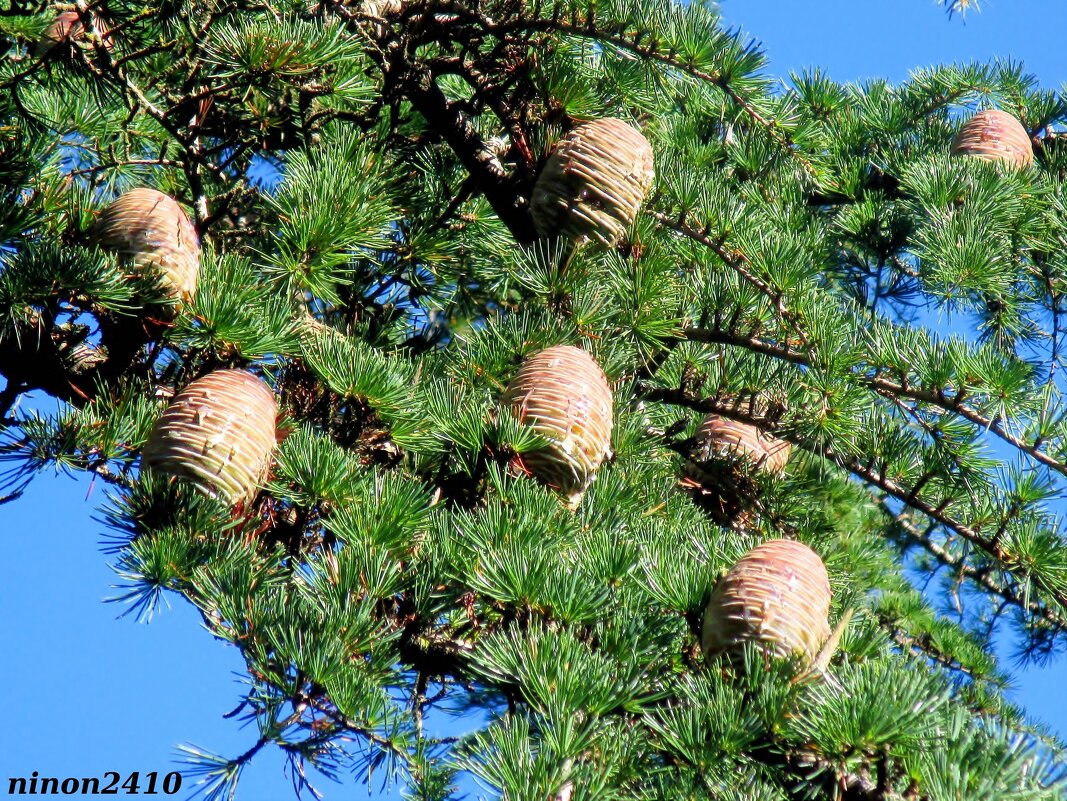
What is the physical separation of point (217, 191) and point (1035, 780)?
4.73 ft

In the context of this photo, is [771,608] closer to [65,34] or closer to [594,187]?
[594,187]

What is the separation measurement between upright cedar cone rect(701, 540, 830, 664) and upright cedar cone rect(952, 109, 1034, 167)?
123cm

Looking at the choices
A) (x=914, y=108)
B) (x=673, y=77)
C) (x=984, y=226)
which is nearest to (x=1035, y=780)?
(x=984, y=226)

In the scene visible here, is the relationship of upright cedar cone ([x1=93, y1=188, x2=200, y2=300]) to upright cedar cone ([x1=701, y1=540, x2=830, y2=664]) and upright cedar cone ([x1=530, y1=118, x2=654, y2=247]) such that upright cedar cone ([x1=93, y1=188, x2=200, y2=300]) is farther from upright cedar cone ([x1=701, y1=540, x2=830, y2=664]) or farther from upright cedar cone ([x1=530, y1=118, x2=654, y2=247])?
upright cedar cone ([x1=701, y1=540, x2=830, y2=664])

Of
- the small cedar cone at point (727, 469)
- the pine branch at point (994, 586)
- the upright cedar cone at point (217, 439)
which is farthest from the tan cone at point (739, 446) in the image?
the upright cedar cone at point (217, 439)

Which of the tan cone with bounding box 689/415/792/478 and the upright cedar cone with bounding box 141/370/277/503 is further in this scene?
the tan cone with bounding box 689/415/792/478

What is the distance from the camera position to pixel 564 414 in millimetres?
1224

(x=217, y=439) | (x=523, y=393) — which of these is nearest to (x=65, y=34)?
(x=217, y=439)

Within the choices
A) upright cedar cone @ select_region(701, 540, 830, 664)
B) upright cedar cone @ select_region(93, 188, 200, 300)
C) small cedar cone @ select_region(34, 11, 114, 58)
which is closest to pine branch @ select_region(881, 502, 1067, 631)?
upright cedar cone @ select_region(701, 540, 830, 664)

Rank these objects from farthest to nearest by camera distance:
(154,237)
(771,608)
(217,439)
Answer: (154,237) < (217,439) < (771,608)

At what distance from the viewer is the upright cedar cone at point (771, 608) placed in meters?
1.07

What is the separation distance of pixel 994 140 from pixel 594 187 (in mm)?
1017

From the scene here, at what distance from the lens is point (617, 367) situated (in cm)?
139

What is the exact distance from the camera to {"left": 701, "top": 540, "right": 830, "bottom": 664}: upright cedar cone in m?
1.07
